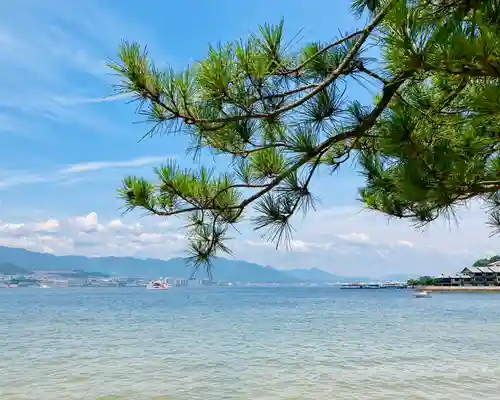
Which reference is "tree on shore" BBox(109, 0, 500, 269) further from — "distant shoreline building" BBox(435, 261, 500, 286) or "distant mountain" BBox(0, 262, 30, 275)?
"distant mountain" BBox(0, 262, 30, 275)

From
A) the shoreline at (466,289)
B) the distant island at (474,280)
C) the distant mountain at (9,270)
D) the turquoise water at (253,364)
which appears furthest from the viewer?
the distant mountain at (9,270)

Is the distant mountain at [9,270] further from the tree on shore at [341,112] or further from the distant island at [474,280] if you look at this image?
the tree on shore at [341,112]

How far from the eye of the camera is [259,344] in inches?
547

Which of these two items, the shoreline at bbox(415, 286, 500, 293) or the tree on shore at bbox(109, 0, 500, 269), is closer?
the tree on shore at bbox(109, 0, 500, 269)

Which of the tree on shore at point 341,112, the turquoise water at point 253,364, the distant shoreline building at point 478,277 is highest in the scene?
the distant shoreline building at point 478,277

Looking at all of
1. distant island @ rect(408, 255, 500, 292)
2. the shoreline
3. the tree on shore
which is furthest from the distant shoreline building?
the tree on shore

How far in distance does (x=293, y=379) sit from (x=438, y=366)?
305cm

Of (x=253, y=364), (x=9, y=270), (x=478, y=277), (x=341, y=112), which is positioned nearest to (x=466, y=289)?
(x=478, y=277)

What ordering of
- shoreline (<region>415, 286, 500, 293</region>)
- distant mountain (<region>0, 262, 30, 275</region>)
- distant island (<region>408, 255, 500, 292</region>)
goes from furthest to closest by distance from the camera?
distant mountain (<region>0, 262, 30, 275</region>), distant island (<region>408, 255, 500, 292</region>), shoreline (<region>415, 286, 500, 293</region>)

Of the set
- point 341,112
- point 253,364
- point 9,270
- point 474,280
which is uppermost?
point 9,270

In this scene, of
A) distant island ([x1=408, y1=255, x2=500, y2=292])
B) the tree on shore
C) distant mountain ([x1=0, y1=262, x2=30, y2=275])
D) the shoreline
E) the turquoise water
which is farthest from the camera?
distant mountain ([x1=0, y1=262, x2=30, y2=275])

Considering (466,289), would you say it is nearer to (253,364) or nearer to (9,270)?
(253,364)

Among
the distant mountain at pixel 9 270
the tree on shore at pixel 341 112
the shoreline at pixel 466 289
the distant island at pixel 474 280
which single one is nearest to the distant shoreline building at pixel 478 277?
the distant island at pixel 474 280

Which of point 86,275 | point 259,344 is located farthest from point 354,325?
point 86,275
